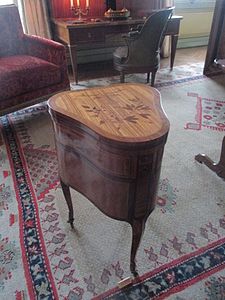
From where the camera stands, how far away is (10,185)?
174cm

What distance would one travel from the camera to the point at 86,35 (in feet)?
9.44

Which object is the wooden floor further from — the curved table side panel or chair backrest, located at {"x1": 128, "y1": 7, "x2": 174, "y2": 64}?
the curved table side panel

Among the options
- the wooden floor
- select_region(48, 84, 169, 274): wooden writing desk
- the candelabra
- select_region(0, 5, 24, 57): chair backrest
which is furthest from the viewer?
the wooden floor

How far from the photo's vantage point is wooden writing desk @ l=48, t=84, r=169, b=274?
89 centimetres

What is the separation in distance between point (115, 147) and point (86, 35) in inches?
93.4

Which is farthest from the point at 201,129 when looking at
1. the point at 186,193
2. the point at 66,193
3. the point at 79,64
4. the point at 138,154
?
the point at 79,64

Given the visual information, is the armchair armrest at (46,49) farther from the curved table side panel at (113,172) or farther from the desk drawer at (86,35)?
the curved table side panel at (113,172)

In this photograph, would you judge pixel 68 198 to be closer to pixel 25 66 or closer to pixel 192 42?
pixel 25 66

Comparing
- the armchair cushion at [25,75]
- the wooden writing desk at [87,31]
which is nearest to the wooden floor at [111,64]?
the wooden writing desk at [87,31]

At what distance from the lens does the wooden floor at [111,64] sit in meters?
3.58

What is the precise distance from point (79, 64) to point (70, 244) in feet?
10.1

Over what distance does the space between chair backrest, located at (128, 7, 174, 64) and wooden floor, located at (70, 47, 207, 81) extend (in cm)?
80

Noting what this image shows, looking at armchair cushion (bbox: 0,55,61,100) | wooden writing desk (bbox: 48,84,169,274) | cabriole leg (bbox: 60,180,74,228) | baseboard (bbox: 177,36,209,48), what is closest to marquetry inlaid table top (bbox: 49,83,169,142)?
wooden writing desk (bbox: 48,84,169,274)

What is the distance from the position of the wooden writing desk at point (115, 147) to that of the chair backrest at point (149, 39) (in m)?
1.67
